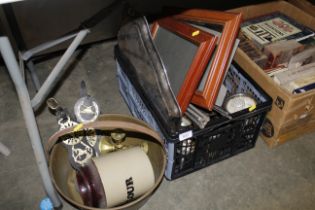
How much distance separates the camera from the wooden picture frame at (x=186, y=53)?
1068mm

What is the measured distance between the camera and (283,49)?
1384mm

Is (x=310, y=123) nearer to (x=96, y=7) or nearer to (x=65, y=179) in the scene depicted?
(x=65, y=179)

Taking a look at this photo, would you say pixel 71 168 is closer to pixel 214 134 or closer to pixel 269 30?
pixel 214 134

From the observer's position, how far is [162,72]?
106 centimetres

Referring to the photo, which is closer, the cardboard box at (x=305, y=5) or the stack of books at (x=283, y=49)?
the stack of books at (x=283, y=49)

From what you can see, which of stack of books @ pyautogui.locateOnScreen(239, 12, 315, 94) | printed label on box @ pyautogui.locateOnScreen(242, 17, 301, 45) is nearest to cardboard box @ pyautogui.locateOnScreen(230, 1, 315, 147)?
stack of books @ pyautogui.locateOnScreen(239, 12, 315, 94)

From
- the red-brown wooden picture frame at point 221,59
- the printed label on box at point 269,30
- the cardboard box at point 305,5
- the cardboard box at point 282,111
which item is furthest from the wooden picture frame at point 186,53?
the cardboard box at point 305,5

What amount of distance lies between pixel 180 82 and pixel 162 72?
107mm

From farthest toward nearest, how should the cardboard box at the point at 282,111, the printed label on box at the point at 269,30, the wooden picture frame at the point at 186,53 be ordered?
the printed label on box at the point at 269,30 < the cardboard box at the point at 282,111 < the wooden picture frame at the point at 186,53

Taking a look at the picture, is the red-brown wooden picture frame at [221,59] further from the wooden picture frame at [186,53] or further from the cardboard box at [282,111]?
the cardboard box at [282,111]

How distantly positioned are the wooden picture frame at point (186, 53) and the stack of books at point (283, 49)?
373 millimetres

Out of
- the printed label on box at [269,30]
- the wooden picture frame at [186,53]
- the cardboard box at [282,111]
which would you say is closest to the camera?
the wooden picture frame at [186,53]

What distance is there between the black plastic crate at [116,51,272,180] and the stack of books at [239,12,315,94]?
4.6 inches

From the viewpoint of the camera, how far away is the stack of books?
1283mm
